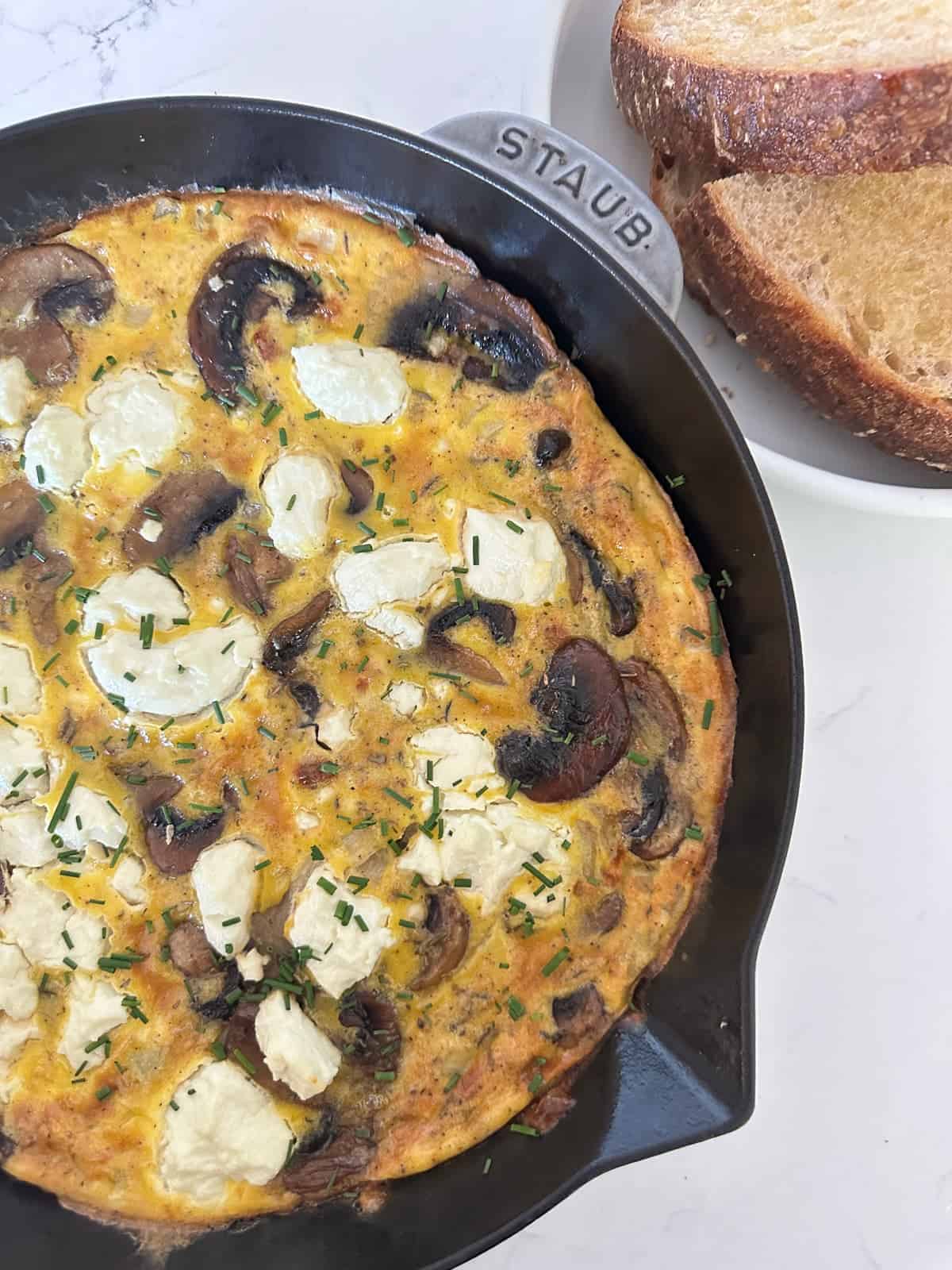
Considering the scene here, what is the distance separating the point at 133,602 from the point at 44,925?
1.94 ft

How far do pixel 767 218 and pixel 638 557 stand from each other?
73 cm

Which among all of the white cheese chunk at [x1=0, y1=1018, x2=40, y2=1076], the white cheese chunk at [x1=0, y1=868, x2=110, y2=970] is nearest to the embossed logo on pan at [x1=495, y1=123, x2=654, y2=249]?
the white cheese chunk at [x1=0, y1=868, x2=110, y2=970]

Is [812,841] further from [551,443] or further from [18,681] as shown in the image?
[18,681]

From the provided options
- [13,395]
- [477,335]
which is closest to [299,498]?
[477,335]

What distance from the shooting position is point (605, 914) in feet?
5.84

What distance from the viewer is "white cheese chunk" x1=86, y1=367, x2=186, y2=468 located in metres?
1.67

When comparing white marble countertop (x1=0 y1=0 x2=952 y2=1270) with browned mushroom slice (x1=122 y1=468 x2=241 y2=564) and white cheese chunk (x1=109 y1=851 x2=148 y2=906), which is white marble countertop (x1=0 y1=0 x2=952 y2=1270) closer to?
browned mushroom slice (x1=122 y1=468 x2=241 y2=564)

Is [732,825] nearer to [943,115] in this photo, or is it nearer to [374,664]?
[374,664]

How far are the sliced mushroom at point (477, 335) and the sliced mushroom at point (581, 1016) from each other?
111cm

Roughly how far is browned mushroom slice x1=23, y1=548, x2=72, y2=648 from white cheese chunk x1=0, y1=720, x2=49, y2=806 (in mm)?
163

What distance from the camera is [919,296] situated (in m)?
1.92

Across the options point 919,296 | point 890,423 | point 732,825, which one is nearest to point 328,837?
point 732,825

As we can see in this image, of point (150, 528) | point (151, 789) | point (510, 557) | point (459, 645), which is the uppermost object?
point (150, 528)

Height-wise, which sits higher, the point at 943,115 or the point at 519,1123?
the point at 943,115
